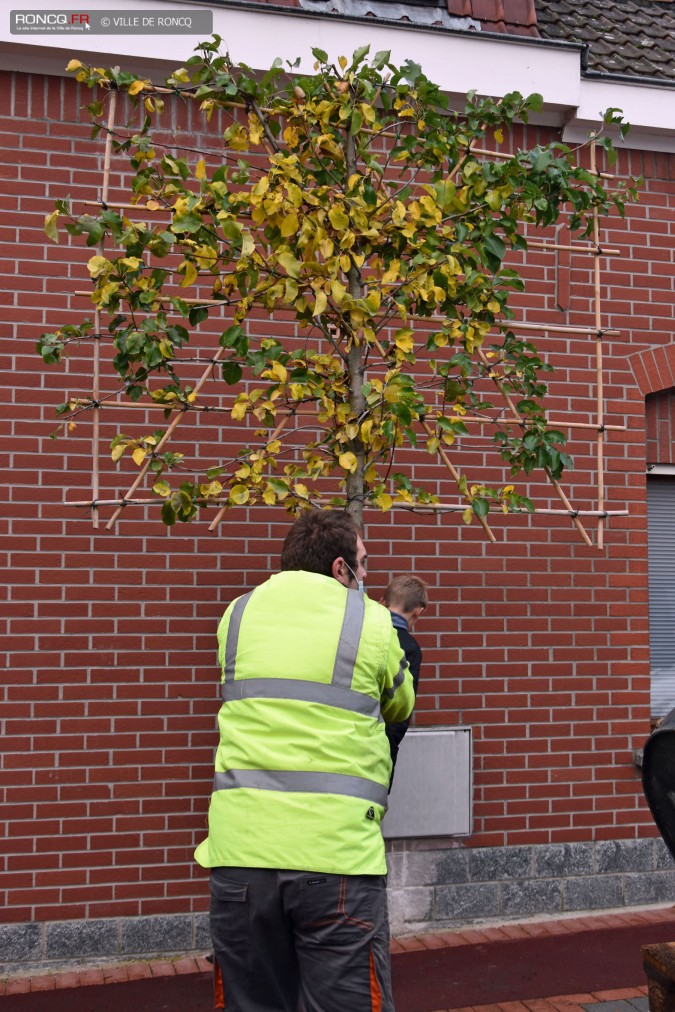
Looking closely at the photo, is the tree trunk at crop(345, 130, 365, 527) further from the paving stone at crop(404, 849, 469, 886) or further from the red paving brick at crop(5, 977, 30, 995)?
the red paving brick at crop(5, 977, 30, 995)

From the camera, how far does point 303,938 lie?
2793mm

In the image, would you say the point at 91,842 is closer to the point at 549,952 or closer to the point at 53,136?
the point at 549,952

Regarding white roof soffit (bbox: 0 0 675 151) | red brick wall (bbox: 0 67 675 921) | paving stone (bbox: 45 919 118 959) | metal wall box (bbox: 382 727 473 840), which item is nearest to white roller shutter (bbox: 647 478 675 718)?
red brick wall (bbox: 0 67 675 921)

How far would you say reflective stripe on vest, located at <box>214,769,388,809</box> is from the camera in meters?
2.79

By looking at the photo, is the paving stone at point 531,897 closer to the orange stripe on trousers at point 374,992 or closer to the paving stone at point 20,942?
the paving stone at point 20,942

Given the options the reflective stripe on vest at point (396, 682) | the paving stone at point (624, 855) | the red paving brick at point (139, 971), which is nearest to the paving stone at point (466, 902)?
the paving stone at point (624, 855)

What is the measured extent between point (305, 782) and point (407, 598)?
2.01 meters

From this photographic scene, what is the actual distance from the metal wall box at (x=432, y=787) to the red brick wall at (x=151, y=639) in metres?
0.14

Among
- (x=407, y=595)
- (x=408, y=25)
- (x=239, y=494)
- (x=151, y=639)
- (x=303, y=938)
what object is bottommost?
(x=303, y=938)

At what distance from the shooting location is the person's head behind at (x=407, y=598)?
4.73m

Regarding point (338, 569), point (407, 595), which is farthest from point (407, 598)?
point (338, 569)

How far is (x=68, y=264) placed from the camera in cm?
519

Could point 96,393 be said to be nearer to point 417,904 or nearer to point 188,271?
point 188,271

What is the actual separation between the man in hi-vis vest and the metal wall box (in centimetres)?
254
